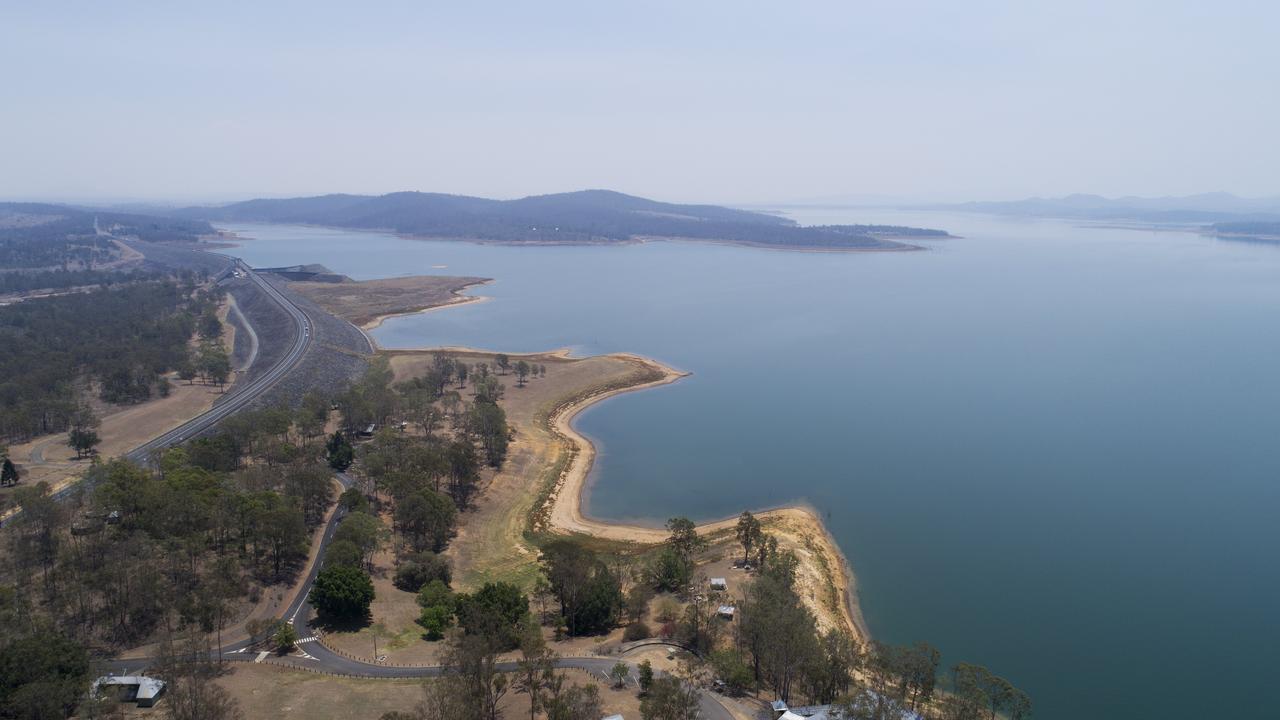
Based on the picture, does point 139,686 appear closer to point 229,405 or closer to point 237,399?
point 229,405

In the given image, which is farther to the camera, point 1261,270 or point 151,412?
point 1261,270

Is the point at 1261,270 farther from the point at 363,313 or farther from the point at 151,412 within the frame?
the point at 151,412

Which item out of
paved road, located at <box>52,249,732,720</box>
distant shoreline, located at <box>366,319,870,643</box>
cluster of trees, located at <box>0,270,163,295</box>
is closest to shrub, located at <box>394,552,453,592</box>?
paved road, located at <box>52,249,732,720</box>

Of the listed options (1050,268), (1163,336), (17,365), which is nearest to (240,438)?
(17,365)

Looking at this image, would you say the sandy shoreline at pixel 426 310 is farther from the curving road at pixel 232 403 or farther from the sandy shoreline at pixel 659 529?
the sandy shoreline at pixel 659 529

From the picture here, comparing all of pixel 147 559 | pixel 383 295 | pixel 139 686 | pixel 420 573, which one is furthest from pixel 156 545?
pixel 383 295

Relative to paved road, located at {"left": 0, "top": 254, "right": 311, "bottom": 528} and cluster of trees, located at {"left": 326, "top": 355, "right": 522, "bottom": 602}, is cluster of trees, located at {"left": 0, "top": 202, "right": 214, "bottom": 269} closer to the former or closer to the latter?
paved road, located at {"left": 0, "top": 254, "right": 311, "bottom": 528}

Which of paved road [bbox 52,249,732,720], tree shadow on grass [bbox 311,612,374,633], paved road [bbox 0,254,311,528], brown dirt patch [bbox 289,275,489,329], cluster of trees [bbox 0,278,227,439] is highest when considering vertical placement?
brown dirt patch [bbox 289,275,489,329]

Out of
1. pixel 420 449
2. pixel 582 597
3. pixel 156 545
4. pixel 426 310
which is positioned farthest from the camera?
pixel 426 310
